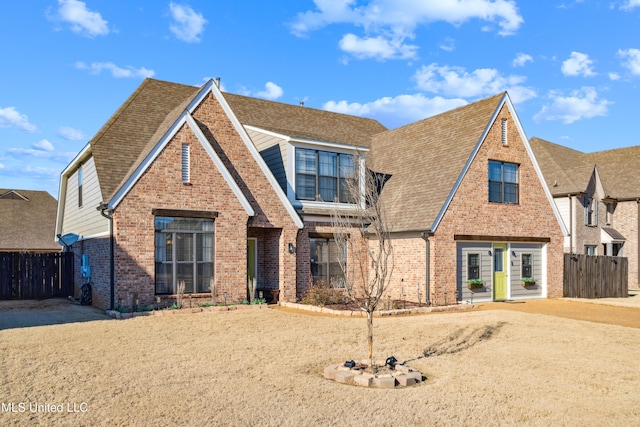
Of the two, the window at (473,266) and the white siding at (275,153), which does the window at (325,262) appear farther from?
the window at (473,266)

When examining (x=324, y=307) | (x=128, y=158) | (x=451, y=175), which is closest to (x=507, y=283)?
(x=451, y=175)

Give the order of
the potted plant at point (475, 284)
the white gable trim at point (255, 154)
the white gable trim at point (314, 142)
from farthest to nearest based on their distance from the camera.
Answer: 1. the white gable trim at point (314, 142)
2. the potted plant at point (475, 284)
3. the white gable trim at point (255, 154)

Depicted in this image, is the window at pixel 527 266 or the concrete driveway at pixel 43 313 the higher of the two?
the window at pixel 527 266

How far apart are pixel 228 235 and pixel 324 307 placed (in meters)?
3.97

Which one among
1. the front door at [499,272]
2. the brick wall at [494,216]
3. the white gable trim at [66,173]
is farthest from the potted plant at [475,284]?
the white gable trim at [66,173]

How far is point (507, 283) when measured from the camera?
22.4 m

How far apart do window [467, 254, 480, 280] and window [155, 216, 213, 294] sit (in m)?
9.84

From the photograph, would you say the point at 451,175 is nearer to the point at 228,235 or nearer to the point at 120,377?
the point at 228,235

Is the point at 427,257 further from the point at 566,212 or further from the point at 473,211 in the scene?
the point at 566,212

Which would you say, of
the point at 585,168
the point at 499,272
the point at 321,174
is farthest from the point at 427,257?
the point at 585,168

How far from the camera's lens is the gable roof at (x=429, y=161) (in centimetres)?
2080

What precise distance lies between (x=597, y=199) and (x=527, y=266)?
1310cm

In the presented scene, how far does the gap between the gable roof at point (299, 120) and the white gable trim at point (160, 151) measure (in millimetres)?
4899

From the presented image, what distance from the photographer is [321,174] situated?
22016 mm
